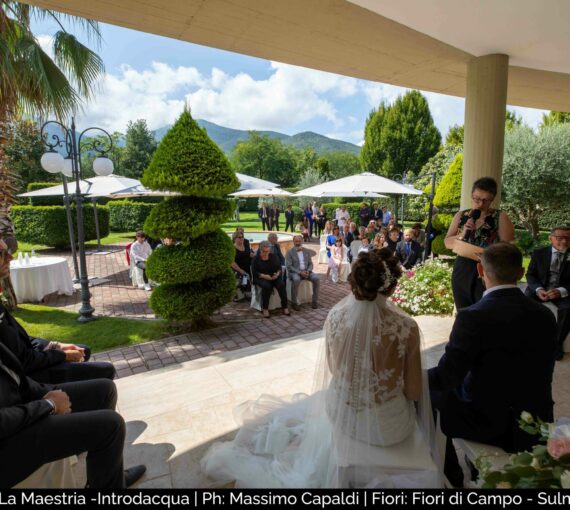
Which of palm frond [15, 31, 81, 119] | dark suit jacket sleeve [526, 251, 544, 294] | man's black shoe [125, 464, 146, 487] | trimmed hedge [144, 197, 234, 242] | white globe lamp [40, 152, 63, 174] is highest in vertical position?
palm frond [15, 31, 81, 119]

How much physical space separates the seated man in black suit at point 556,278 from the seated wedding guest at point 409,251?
392 centimetres

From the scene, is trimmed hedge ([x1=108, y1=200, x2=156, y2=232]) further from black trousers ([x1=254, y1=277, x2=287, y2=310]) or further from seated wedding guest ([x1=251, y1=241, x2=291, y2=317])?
black trousers ([x1=254, y1=277, x2=287, y2=310])

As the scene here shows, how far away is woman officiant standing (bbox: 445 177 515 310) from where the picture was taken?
10.9ft

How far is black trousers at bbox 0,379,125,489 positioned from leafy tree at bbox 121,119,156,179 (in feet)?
126

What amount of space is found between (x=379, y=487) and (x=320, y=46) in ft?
14.4

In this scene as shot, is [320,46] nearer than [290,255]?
Yes

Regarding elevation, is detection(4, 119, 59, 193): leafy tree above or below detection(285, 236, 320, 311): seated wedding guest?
above

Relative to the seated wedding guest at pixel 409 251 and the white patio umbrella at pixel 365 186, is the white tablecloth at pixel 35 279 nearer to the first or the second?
the seated wedding guest at pixel 409 251

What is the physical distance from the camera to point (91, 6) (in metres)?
3.29

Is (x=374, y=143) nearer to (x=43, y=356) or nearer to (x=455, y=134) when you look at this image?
(x=455, y=134)

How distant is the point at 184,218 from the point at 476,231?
4.03 meters

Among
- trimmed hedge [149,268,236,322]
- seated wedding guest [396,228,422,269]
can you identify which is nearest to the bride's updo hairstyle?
trimmed hedge [149,268,236,322]
